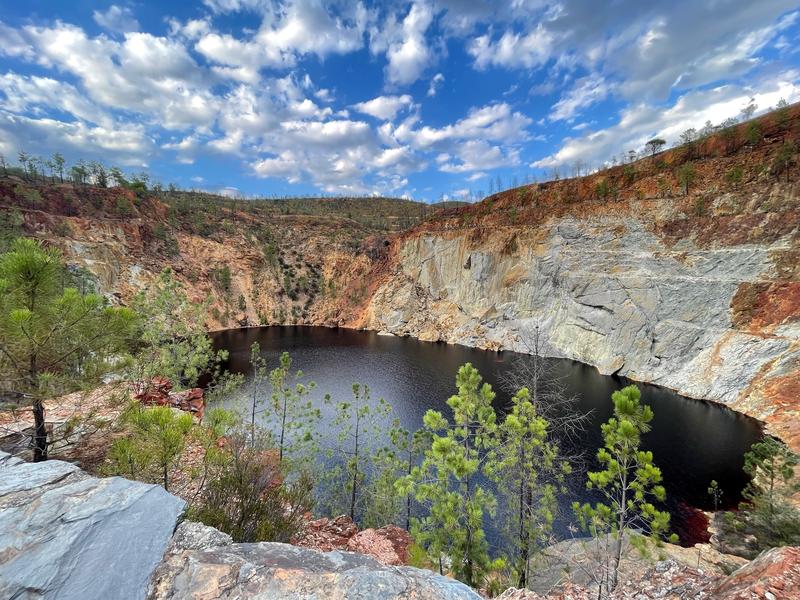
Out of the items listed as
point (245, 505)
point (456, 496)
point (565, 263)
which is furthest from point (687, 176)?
point (245, 505)

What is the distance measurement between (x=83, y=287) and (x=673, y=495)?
4541 centimetres

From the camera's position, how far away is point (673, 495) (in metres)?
16.4

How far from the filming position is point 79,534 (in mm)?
3062

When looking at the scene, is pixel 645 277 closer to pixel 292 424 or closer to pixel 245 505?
pixel 292 424

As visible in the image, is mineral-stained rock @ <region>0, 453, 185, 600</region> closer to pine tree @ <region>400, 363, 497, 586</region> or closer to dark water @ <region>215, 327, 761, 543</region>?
pine tree @ <region>400, 363, 497, 586</region>

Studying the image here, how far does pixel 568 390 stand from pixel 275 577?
103 ft

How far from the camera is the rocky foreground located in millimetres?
2730

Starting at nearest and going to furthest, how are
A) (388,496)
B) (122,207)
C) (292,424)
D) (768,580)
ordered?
(768,580)
(388,496)
(292,424)
(122,207)

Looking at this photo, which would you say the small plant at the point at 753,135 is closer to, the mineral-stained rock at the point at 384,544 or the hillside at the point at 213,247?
the hillside at the point at 213,247

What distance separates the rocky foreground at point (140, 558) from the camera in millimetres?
2730

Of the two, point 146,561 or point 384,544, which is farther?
point 384,544

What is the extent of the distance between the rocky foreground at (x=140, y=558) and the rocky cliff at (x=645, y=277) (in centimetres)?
2927

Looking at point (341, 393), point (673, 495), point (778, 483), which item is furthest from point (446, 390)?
point (778, 483)

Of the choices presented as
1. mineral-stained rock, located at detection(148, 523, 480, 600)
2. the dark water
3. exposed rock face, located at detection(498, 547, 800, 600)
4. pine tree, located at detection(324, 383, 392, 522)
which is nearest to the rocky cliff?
the dark water
